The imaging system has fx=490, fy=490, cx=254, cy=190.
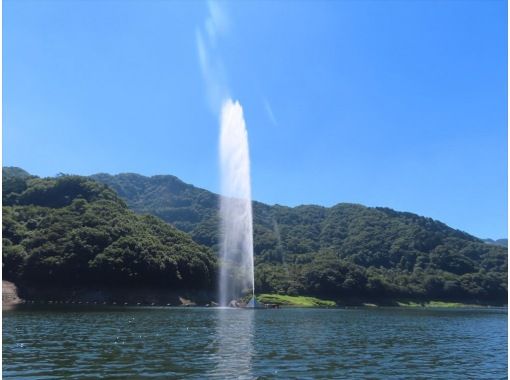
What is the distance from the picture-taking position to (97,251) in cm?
12925

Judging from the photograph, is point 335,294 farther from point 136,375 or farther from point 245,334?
point 136,375

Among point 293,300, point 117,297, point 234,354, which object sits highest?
point 293,300

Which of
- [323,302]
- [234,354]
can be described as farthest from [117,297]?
[234,354]

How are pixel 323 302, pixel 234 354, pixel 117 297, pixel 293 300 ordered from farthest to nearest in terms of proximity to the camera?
pixel 323 302 → pixel 293 300 → pixel 117 297 → pixel 234 354

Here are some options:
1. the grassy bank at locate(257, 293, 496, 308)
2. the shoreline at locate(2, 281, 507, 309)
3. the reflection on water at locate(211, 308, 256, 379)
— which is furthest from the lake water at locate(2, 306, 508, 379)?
the grassy bank at locate(257, 293, 496, 308)

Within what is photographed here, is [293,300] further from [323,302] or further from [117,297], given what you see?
[117,297]

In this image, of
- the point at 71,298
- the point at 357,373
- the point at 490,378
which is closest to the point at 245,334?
the point at 357,373

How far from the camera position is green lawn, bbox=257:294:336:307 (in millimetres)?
150875

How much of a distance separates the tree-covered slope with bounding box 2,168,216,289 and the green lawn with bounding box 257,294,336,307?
61.6ft

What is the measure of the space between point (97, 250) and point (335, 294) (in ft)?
289

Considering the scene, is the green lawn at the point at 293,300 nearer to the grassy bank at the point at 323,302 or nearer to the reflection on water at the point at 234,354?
the grassy bank at the point at 323,302

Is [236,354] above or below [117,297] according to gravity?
below

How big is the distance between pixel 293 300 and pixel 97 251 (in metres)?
64.2

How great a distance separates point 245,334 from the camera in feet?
A: 158
